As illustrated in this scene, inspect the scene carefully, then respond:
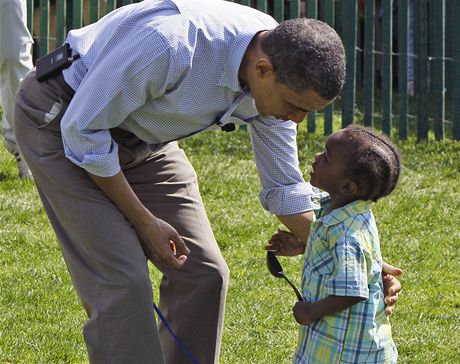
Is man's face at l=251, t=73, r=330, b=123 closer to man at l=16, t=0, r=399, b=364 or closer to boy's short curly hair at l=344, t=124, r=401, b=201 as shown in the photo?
man at l=16, t=0, r=399, b=364

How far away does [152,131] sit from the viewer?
12.8 ft

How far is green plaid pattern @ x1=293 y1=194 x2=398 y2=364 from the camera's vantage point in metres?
3.72

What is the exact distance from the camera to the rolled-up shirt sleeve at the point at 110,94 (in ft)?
11.9

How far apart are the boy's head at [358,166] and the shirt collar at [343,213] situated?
0.04m

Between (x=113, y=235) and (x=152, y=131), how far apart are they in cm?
38

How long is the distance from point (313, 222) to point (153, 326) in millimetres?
664

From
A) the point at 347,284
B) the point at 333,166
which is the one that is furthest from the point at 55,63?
the point at 347,284

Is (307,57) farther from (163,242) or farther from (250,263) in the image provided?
(250,263)

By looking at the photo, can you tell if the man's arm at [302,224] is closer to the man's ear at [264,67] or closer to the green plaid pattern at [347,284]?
the green plaid pattern at [347,284]

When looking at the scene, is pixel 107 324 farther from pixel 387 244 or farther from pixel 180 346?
pixel 387 244

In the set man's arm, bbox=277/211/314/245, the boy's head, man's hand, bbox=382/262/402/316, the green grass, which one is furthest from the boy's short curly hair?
the green grass

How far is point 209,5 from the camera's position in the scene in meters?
3.86

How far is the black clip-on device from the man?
0.9 inches

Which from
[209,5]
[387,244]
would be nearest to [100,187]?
[209,5]
